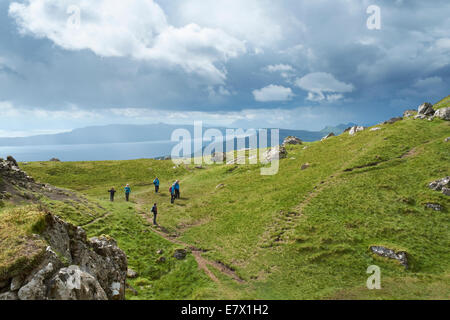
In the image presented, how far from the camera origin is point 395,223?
29.3 meters

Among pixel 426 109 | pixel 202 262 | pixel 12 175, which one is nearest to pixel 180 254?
pixel 202 262

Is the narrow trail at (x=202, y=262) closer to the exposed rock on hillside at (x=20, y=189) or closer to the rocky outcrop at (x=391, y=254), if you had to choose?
the rocky outcrop at (x=391, y=254)

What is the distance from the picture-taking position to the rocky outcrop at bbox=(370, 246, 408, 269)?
23.5 metres

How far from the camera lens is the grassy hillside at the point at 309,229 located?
22.0 metres

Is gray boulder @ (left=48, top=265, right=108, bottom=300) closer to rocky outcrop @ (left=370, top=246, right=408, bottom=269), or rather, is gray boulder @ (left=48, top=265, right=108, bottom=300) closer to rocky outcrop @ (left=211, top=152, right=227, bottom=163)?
rocky outcrop @ (left=370, top=246, right=408, bottom=269)

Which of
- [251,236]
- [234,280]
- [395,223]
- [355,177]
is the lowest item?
[234,280]

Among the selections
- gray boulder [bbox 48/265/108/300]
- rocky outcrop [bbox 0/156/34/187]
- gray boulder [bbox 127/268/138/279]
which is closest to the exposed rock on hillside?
rocky outcrop [bbox 0/156/34/187]

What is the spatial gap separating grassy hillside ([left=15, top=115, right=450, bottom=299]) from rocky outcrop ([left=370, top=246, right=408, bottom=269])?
1.99 ft

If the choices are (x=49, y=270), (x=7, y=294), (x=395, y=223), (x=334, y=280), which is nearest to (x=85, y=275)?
(x=49, y=270)

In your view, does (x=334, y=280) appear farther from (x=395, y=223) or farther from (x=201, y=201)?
(x=201, y=201)

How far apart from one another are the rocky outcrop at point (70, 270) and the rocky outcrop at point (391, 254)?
84.0ft

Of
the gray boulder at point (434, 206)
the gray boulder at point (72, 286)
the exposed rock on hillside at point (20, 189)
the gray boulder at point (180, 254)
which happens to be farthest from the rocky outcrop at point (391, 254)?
the exposed rock on hillside at point (20, 189)
